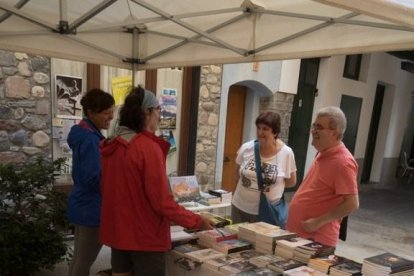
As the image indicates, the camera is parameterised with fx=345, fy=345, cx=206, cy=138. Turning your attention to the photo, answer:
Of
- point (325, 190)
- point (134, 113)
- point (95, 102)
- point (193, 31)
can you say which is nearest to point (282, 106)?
point (193, 31)

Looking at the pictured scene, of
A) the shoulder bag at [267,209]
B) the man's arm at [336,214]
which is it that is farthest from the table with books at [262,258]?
the shoulder bag at [267,209]

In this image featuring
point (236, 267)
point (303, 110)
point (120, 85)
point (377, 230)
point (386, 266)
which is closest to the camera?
point (386, 266)

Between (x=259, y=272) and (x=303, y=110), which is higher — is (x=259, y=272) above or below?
below

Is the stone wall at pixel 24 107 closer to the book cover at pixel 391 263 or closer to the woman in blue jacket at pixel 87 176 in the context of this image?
the woman in blue jacket at pixel 87 176

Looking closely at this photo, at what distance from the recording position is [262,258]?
164 cm

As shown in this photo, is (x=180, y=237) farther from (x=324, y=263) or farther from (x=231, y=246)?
(x=324, y=263)

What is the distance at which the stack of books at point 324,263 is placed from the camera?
1550mm

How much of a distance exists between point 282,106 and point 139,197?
499 cm

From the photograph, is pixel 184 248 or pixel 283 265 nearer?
pixel 283 265

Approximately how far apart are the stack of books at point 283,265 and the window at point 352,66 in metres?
6.65

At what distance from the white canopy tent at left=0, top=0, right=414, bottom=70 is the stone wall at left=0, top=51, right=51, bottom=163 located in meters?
0.98

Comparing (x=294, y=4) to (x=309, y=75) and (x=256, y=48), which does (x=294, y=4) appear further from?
(x=309, y=75)

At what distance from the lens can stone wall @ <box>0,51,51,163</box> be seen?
11.1ft

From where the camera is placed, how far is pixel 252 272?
151 cm
